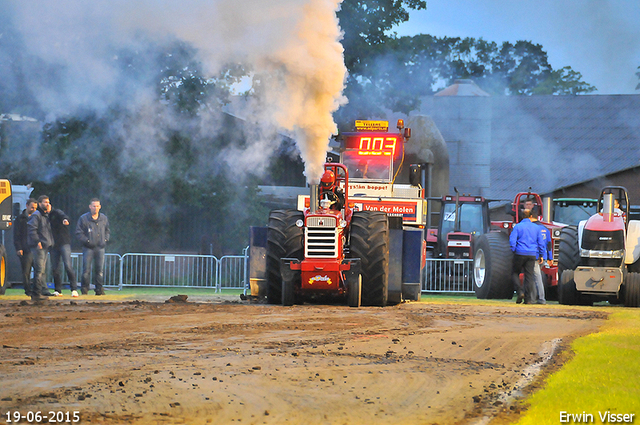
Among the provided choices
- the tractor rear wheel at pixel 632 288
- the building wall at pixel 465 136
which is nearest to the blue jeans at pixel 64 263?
the tractor rear wheel at pixel 632 288

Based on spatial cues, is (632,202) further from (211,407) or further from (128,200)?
(211,407)

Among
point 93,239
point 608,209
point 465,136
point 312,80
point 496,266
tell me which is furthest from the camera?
point 465,136

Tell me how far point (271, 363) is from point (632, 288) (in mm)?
10999

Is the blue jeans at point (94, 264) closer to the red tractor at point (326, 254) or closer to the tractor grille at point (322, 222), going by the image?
the red tractor at point (326, 254)

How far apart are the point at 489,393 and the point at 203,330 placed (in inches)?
190

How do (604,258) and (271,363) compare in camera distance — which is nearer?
(271,363)

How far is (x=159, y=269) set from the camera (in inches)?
859

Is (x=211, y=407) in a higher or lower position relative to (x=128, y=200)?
lower

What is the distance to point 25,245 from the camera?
661 inches

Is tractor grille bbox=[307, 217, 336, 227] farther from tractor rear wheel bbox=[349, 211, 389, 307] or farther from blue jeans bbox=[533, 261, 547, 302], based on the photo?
blue jeans bbox=[533, 261, 547, 302]

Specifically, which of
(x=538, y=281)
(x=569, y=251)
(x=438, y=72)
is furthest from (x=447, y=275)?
(x=438, y=72)

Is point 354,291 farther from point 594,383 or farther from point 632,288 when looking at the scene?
point 594,383

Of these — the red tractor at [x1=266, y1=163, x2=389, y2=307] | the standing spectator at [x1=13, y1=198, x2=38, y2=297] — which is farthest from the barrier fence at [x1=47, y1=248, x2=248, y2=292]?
the red tractor at [x1=266, y1=163, x2=389, y2=307]

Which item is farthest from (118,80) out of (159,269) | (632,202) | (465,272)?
(632,202)
